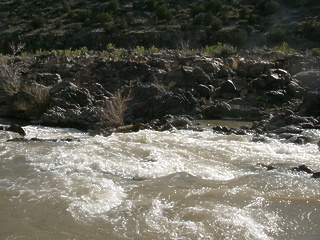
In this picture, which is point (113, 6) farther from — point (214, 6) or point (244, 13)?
point (244, 13)

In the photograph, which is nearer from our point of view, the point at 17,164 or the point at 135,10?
the point at 17,164

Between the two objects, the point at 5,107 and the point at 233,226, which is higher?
the point at 233,226

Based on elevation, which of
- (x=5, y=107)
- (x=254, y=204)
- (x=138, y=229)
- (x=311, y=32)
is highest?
(x=138, y=229)

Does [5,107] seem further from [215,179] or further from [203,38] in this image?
[203,38]

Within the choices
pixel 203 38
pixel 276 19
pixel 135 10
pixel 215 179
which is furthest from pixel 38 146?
pixel 135 10

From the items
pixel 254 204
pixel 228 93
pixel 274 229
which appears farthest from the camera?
pixel 228 93

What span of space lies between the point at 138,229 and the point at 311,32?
85.7 ft

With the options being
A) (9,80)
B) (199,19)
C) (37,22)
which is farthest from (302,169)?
(37,22)

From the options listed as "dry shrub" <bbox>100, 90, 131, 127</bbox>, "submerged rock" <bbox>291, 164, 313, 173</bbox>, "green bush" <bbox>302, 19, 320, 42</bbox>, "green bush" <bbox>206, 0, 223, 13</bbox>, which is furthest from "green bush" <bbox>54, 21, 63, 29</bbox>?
"submerged rock" <bbox>291, 164, 313, 173</bbox>

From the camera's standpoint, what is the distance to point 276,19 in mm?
31016

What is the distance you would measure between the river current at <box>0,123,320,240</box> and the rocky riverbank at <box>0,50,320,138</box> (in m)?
2.83

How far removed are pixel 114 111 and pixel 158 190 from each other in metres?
6.54

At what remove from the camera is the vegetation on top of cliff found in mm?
28641

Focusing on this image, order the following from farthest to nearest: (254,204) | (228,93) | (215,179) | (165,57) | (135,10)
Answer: (135,10) → (165,57) → (228,93) → (215,179) → (254,204)
